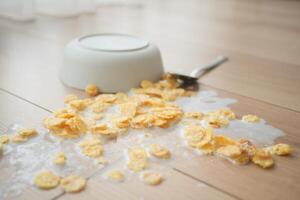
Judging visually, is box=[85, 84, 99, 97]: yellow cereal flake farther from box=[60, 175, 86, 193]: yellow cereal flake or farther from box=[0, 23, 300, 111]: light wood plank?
box=[60, 175, 86, 193]: yellow cereal flake

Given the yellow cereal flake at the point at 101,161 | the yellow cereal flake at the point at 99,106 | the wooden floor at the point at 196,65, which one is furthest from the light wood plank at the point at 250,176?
the yellow cereal flake at the point at 99,106

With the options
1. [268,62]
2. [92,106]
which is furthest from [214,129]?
[268,62]

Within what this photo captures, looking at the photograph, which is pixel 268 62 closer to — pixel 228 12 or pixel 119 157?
pixel 119 157

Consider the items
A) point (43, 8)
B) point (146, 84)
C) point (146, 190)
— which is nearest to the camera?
point (146, 190)

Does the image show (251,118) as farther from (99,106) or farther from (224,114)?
(99,106)

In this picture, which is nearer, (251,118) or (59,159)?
(59,159)

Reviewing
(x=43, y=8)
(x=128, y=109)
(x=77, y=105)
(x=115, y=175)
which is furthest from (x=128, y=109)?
(x=43, y=8)
